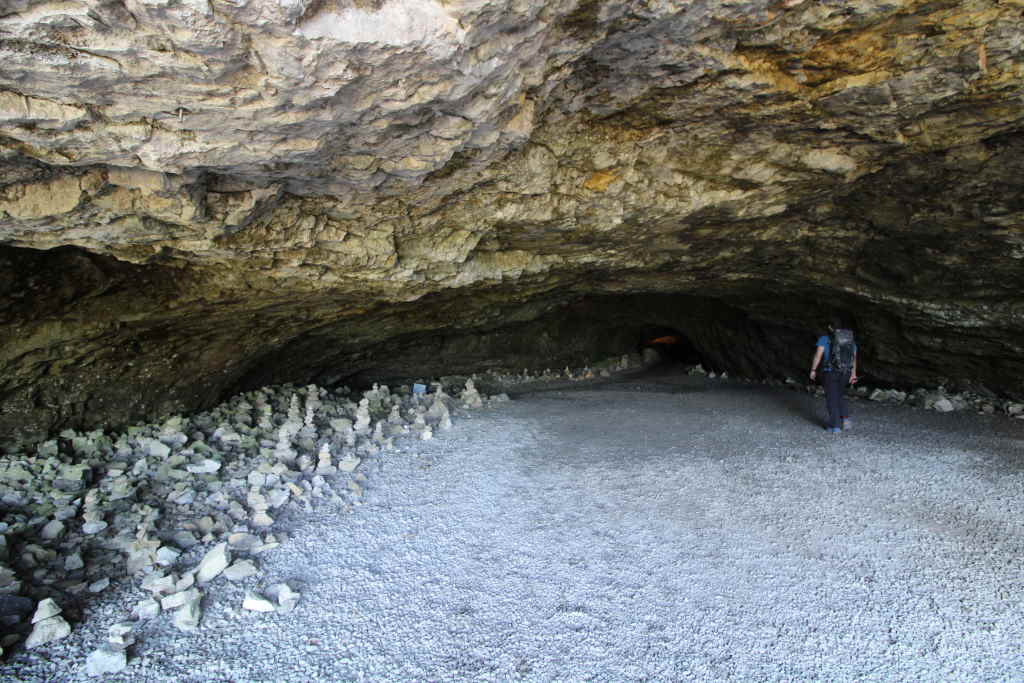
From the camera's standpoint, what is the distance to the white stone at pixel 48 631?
352cm

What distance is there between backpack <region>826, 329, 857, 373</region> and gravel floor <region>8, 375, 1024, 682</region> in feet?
4.34

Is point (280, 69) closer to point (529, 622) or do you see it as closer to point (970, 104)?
point (529, 622)

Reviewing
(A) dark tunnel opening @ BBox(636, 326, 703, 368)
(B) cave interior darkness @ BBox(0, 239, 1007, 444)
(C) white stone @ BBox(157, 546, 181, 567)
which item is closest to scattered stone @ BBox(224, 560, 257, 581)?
(C) white stone @ BBox(157, 546, 181, 567)

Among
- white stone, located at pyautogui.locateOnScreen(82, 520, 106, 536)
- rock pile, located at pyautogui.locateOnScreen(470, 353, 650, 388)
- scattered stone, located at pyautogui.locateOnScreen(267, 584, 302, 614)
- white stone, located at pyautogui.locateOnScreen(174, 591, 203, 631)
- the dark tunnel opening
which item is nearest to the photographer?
white stone, located at pyautogui.locateOnScreen(174, 591, 203, 631)

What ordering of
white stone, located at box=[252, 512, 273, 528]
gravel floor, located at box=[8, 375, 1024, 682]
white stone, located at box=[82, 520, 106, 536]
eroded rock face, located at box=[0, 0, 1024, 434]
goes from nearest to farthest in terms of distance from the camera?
eroded rock face, located at box=[0, 0, 1024, 434] < gravel floor, located at box=[8, 375, 1024, 682] < white stone, located at box=[82, 520, 106, 536] < white stone, located at box=[252, 512, 273, 528]

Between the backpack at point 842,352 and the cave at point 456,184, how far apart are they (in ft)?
4.72

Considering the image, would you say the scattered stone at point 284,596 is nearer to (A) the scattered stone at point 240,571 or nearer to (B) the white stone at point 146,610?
(A) the scattered stone at point 240,571

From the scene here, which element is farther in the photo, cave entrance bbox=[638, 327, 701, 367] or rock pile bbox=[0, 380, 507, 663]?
cave entrance bbox=[638, 327, 701, 367]

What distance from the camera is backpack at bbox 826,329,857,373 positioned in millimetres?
7735

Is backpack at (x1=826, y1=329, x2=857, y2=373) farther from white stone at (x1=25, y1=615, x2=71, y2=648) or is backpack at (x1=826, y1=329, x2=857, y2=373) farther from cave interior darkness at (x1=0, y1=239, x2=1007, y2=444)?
white stone at (x1=25, y1=615, x2=71, y2=648)

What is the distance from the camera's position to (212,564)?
4.27 m

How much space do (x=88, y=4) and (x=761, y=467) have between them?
6704mm

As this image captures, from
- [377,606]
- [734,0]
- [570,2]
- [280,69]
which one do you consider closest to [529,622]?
[377,606]

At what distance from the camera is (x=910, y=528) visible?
4.84 meters
